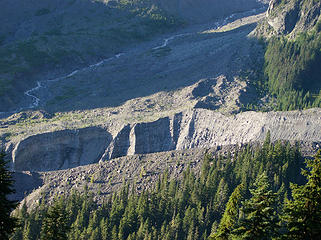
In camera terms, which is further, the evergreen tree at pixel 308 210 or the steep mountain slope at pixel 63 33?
the steep mountain slope at pixel 63 33

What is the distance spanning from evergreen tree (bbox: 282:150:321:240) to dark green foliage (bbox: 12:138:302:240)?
31.5 meters

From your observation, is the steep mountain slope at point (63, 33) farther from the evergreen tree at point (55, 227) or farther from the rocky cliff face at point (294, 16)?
the evergreen tree at point (55, 227)

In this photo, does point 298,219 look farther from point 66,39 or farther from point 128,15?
point 128,15

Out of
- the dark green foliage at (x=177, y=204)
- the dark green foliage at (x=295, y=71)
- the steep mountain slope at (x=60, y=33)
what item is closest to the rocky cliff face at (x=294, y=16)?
the dark green foliage at (x=295, y=71)

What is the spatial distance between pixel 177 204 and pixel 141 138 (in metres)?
33.2

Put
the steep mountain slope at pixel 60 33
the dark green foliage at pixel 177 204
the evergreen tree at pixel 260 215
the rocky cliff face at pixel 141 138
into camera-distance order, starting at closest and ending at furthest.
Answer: the evergreen tree at pixel 260 215 → the dark green foliage at pixel 177 204 → the rocky cliff face at pixel 141 138 → the steep mountain slope at pixel 60 33

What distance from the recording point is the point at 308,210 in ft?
74.3

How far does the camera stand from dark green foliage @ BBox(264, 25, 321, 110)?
101 metres

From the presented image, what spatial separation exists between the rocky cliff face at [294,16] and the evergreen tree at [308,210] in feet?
352

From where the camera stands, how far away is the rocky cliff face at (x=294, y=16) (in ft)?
401

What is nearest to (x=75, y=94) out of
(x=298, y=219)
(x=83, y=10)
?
(x=83, y=10)

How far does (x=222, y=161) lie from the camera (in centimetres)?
7081

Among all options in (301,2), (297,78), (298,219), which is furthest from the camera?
(301,2)

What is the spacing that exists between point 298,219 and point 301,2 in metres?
117
